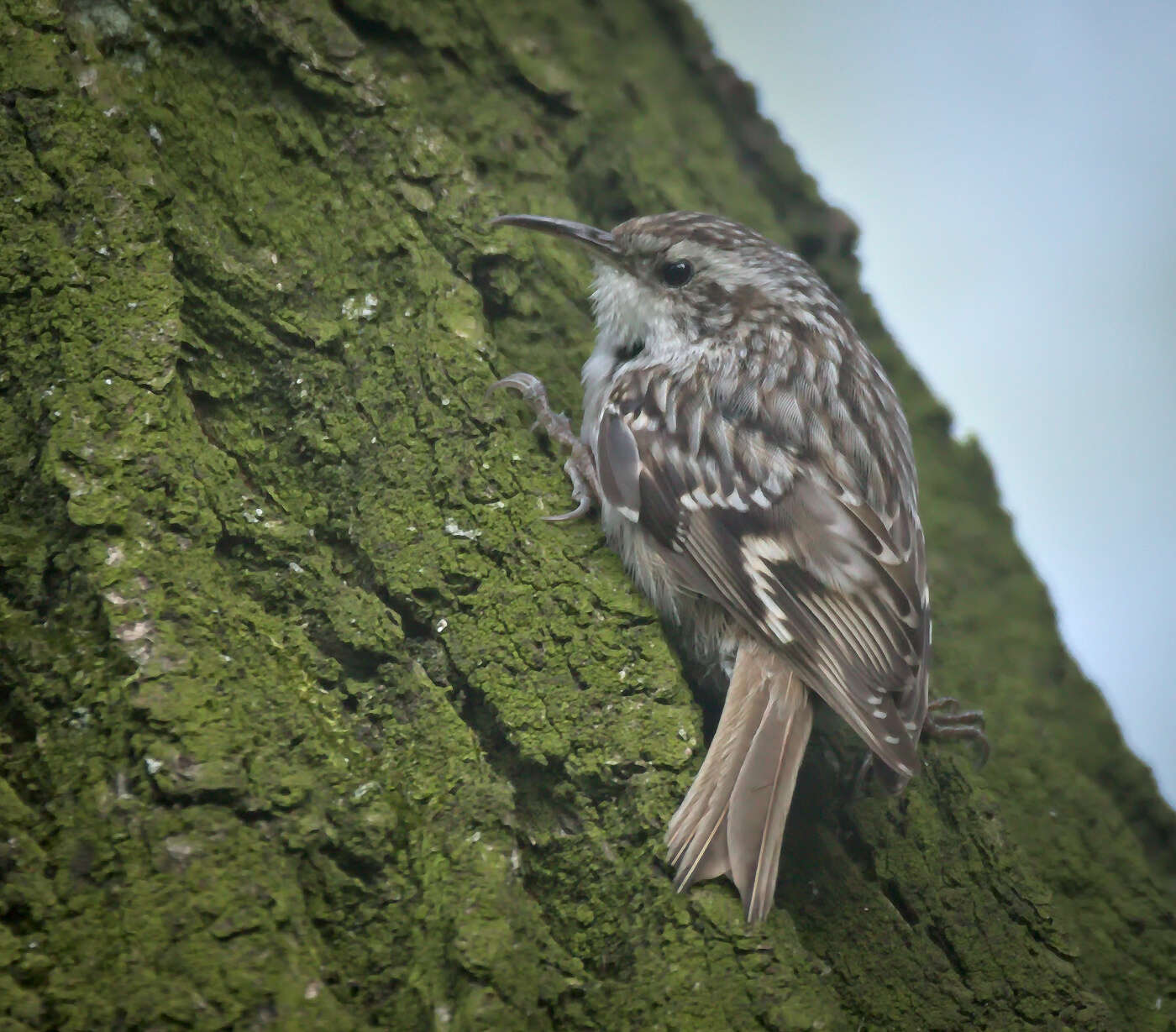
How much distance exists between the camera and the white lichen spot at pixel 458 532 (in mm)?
1588

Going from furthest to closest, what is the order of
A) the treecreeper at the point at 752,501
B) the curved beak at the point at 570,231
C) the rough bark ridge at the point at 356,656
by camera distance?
the curved beak at the point at 570,231 → the treecreeper at the point at 752,501 → the rough bark ridge at the point at 356,656

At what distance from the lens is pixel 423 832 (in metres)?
1.32

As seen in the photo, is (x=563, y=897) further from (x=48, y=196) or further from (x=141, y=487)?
(x=48, y=196)

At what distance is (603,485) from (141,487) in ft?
2.42

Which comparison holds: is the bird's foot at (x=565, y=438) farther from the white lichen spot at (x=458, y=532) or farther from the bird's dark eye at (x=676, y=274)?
the bird's dark eye at (x=676, y=274)

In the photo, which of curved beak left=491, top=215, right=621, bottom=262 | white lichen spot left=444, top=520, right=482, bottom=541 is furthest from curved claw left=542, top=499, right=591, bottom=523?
curved beak left=491, top=215, right=621, bottom=262

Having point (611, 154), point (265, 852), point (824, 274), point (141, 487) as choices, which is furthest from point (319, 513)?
point (824, 274)

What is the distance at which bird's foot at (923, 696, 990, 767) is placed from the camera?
196cm

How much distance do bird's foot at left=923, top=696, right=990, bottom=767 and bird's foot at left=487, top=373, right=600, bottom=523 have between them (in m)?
0.75

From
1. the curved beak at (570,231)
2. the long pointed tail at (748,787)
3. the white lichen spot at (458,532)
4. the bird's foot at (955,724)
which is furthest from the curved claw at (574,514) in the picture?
the bird's foot at (955,724)

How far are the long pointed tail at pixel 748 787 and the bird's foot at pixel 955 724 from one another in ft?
1.39

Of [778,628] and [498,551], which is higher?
[778,628]

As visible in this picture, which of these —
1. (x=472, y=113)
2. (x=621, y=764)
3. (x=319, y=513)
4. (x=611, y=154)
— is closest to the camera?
(x=621, y=764)

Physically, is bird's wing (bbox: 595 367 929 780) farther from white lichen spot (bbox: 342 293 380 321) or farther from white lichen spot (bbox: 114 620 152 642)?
white lichen spot (bbox: 114 620 152 642)
